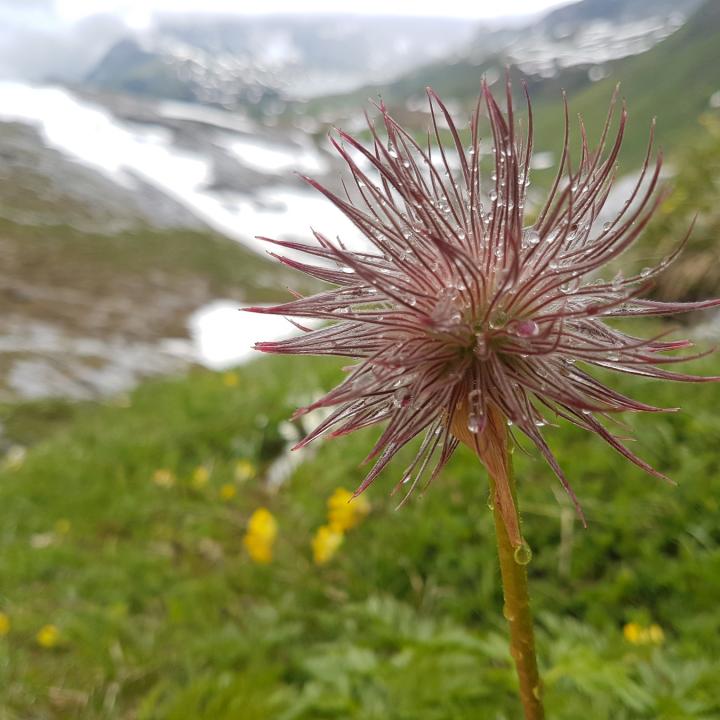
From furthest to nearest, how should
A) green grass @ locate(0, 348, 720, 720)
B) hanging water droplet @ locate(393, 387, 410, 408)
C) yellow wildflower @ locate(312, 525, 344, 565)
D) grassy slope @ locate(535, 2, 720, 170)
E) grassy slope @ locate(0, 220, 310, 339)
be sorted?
grassy slope @ locate(0, 220, 310, 339) < grassy slope @ locate(535, 2, 720, 170) < yellow wildflower @ locate(312, 525, 344, 565) < green grass @ locate(0, 348, 720, 720) < hanging water droplet @ locate(393, 387, 410, 408)

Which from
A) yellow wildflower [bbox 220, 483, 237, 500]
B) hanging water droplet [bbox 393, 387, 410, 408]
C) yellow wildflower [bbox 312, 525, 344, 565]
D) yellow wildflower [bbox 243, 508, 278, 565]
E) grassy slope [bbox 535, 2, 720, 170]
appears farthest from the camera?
grassy slope [bbox 535, 2, 720, 170]

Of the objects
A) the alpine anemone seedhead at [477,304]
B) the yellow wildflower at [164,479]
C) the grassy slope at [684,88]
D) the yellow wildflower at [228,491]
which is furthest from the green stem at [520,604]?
the grassy slope at [684,88]

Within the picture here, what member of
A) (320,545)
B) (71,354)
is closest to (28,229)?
(71,354)

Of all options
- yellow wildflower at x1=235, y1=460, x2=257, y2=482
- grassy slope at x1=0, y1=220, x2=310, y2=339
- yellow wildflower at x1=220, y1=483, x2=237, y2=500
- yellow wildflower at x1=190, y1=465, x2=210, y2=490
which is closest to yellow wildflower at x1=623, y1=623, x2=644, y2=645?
yellow wildflower at x1=220, y1=483, x2=237, y2=500

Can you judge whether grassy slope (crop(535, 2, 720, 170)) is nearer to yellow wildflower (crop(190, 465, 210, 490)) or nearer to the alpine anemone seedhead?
yellow wildflower (crop(190, 465, 210, 490))

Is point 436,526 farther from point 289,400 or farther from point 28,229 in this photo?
point 28,229

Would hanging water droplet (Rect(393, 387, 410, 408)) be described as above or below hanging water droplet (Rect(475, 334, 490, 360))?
below

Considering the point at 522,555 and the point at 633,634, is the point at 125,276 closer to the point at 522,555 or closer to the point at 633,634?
the point at 633,634

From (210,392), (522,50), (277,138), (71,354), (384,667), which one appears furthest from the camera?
(522,50)

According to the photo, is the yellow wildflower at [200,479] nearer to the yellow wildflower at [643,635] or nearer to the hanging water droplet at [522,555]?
the yellow wildflower at [643,635]
